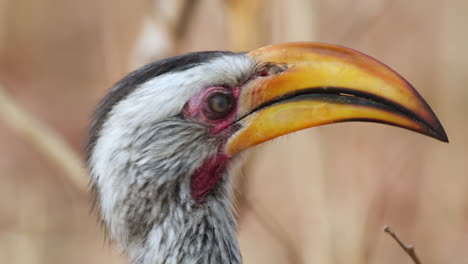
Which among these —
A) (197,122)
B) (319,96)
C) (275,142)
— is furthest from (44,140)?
(319,96)

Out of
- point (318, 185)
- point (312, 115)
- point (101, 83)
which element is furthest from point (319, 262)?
point (101, 83)

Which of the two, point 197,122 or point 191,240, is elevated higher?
point 197,122

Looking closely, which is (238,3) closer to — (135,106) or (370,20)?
(370,20)

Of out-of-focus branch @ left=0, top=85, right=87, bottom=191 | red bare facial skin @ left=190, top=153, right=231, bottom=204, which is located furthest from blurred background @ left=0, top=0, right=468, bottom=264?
red bare facial skin @ left=190, top=153, right=231, bottom=204

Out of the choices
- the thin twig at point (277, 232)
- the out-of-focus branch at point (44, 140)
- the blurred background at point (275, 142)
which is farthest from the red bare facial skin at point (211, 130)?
the out-of-focus branch at point (44, 140)

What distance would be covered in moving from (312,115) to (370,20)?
76.4 inches

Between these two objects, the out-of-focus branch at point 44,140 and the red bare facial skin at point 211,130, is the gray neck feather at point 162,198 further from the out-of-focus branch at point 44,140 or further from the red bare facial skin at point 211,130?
the out-of-focus branch at point 44,140

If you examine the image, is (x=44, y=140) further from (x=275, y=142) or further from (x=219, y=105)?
(x=219, y=105)

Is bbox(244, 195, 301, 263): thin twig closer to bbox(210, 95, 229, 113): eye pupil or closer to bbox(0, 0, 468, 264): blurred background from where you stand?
bbox(0, 0, 468, 264): blurred background

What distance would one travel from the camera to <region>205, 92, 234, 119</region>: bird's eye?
284 cm

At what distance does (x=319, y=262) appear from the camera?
412 cm

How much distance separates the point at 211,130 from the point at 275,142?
132cm

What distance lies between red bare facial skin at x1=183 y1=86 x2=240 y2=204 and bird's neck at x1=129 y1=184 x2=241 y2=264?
52 millimetres

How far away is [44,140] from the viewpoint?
389cm
